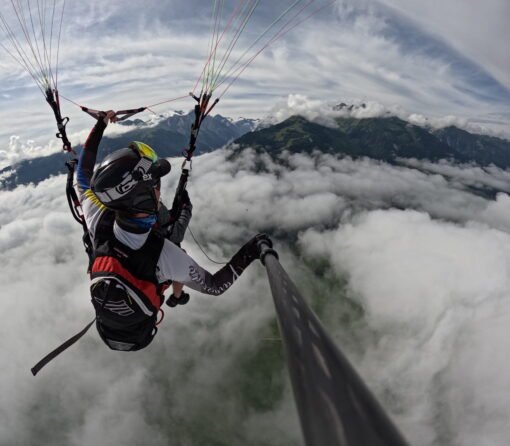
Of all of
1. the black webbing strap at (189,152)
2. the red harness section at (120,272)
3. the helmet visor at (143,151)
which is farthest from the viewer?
the black webbing strap at (189,152)

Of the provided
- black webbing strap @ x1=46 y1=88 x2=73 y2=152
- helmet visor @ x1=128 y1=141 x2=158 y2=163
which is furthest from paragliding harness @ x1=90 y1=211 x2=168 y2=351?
black webbing strap @ x1=46 y1=88 x2=73 y2=152

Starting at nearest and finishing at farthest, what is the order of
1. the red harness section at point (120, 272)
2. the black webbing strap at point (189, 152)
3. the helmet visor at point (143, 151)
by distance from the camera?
the red harness section at point (120, 272) → the helmet visor at point (143, 151) → the black webbing strap at point (189, 152)

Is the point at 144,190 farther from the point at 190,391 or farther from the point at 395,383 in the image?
the point at 395,383

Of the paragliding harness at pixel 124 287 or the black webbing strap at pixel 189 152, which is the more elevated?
the black webbing strap at pixel 189 152

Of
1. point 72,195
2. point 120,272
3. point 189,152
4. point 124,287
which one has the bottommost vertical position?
point 124,287

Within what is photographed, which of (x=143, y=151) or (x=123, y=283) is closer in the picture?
(x=123, y=283)

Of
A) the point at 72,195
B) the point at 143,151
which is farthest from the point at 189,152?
the point at 72,195

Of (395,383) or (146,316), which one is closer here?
(146,316)

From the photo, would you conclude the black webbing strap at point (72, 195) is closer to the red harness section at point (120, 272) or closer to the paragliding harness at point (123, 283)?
the paragliding harness at point (123, 283)

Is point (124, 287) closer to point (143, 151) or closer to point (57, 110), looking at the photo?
point (143, 151)

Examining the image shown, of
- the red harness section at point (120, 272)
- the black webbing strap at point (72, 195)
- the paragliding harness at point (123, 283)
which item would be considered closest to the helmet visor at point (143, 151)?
the paragliding harness at point (123, 283)

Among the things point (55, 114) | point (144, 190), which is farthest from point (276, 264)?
point (55, 114)
